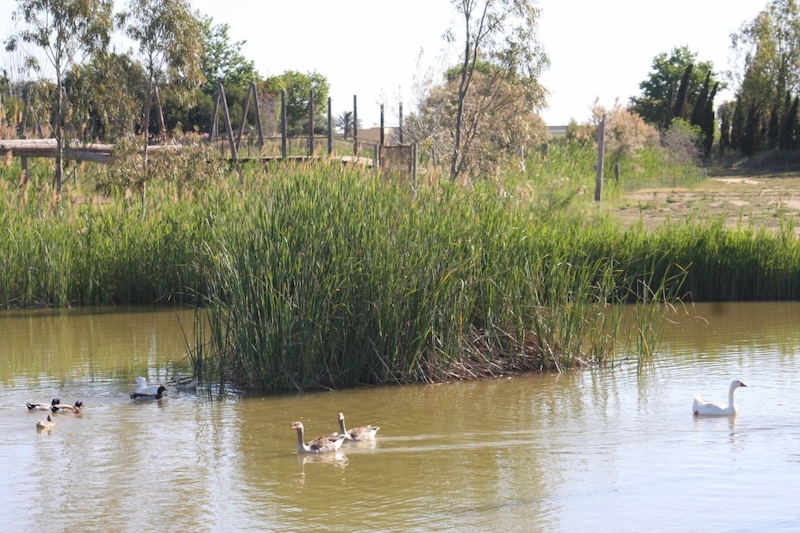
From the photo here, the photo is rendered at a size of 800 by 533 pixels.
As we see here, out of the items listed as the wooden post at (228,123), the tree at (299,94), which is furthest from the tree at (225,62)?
the wooden post at (228,123)

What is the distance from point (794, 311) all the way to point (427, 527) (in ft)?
32.4

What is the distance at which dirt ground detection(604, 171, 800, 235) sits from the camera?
21906 mm

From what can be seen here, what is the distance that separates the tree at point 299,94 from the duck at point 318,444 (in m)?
37.8

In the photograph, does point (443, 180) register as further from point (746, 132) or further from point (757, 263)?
point (746, 132)

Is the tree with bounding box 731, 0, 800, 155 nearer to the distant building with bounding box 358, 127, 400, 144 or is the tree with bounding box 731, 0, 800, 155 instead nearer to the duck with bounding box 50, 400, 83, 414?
the distant building with bounding box 358, 127, 400, 144

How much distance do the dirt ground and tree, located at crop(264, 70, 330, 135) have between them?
2012 cm

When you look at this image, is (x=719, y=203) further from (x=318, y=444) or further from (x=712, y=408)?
(x=318, y=444)

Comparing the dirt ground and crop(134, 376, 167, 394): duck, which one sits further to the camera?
the dirt ground

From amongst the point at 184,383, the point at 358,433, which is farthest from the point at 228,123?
the point at 358,433

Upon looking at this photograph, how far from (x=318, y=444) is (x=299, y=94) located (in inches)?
1945

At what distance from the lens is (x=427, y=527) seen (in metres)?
6.46

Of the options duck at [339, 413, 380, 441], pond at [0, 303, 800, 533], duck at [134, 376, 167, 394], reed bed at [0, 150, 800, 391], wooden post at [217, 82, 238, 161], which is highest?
wooden post at [217, 82, 238, 161]

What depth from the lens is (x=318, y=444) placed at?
8.04m

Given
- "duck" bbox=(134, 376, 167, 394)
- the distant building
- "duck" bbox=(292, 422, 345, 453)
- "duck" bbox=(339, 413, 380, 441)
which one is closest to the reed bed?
"duck" bbox=(134, 376, 167, 394)
